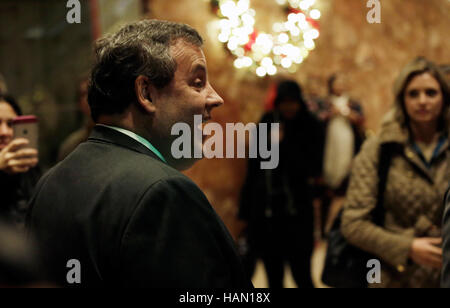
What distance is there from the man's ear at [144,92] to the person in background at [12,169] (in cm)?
87

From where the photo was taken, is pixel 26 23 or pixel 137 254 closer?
pixel 137 254

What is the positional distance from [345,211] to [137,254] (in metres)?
1.41

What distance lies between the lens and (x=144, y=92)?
44.8 inches

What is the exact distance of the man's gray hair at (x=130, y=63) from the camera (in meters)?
1.13

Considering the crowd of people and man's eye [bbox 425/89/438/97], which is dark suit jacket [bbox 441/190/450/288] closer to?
the crowd of people

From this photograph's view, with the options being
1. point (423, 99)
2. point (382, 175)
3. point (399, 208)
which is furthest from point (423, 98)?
point (399, 208)

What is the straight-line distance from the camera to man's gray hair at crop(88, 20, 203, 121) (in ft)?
3.72

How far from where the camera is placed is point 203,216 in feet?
3.35

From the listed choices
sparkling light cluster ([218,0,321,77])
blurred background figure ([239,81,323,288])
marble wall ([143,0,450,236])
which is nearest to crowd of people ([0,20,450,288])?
sparkling light cluster ([218,0,321,77])

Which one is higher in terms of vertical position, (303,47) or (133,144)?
(303,47)

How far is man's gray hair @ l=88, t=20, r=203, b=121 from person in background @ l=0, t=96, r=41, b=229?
802mm

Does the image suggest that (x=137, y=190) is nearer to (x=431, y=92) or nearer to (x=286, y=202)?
(x=431, y=92)
